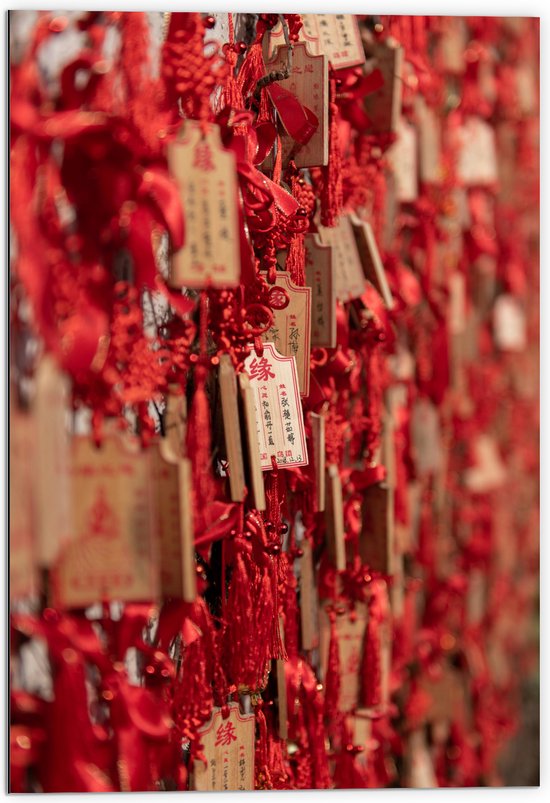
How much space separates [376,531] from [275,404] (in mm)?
280

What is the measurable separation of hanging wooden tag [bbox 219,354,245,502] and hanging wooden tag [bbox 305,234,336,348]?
18 centimetres

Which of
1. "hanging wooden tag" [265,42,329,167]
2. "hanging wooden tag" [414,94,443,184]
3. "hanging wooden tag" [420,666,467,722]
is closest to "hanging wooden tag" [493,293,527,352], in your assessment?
"hanging wooden tag" [414,94,443,184]

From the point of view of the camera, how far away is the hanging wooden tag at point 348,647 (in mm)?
1078

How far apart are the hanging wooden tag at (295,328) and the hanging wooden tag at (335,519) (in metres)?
0.13

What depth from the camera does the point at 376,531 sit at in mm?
1091

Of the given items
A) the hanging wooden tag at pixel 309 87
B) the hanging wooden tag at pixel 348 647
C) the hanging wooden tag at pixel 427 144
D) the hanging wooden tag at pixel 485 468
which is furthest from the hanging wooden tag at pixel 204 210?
the hanging wooden tag at pixel 485 468

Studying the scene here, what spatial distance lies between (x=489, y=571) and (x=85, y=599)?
1047 mm

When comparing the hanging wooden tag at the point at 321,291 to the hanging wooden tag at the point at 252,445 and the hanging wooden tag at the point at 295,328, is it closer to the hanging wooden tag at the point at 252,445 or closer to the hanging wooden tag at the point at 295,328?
the hanging wooden tag at the point at 295,328

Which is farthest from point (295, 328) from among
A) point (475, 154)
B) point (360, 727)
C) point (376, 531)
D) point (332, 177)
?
point (475, 154)

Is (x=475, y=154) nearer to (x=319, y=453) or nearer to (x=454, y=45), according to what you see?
(x=454, y=45)

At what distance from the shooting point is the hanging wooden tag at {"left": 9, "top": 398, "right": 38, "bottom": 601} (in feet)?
2.18

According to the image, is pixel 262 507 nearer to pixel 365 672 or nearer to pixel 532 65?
pixel 365 672

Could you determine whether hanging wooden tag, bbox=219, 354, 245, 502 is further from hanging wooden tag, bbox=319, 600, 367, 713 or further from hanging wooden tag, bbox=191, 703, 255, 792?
hanging wooden tag, bbox=319, 600, 367, 713

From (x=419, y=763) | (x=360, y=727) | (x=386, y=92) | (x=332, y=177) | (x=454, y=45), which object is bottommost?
(x=419, y=763)
